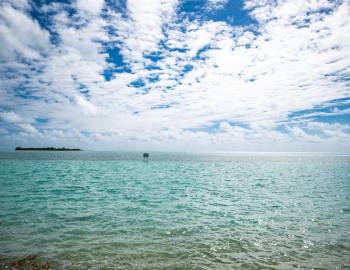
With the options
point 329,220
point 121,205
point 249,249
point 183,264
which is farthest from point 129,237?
point 329,220

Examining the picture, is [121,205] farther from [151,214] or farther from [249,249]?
[249,249]

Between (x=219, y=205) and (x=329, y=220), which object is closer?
(x=329, y=220)

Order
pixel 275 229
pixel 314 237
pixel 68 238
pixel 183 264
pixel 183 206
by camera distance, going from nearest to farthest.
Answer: pixel 183 264
pixel 68 238
pixel 314 237
pixel 275 229
pixel 183 206

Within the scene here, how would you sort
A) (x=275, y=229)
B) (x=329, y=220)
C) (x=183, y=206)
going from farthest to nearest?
(x=183, y=206) → (x=329, y=220) → (x=275, y=229)

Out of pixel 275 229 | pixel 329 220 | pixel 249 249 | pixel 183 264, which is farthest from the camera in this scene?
pixel 329 220

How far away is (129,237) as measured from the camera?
15055 millimetres

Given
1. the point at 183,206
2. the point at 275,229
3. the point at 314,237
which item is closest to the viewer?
the point at 314,237

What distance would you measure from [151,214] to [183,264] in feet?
32.3

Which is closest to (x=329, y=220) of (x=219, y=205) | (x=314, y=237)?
(x=314, y=237)

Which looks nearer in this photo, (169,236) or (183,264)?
(183,264)

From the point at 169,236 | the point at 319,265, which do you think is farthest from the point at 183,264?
the point at 319,265

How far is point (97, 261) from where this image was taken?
1153cm

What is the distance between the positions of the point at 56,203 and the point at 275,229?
67.7 feet

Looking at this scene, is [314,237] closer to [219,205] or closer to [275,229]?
[275,229]
